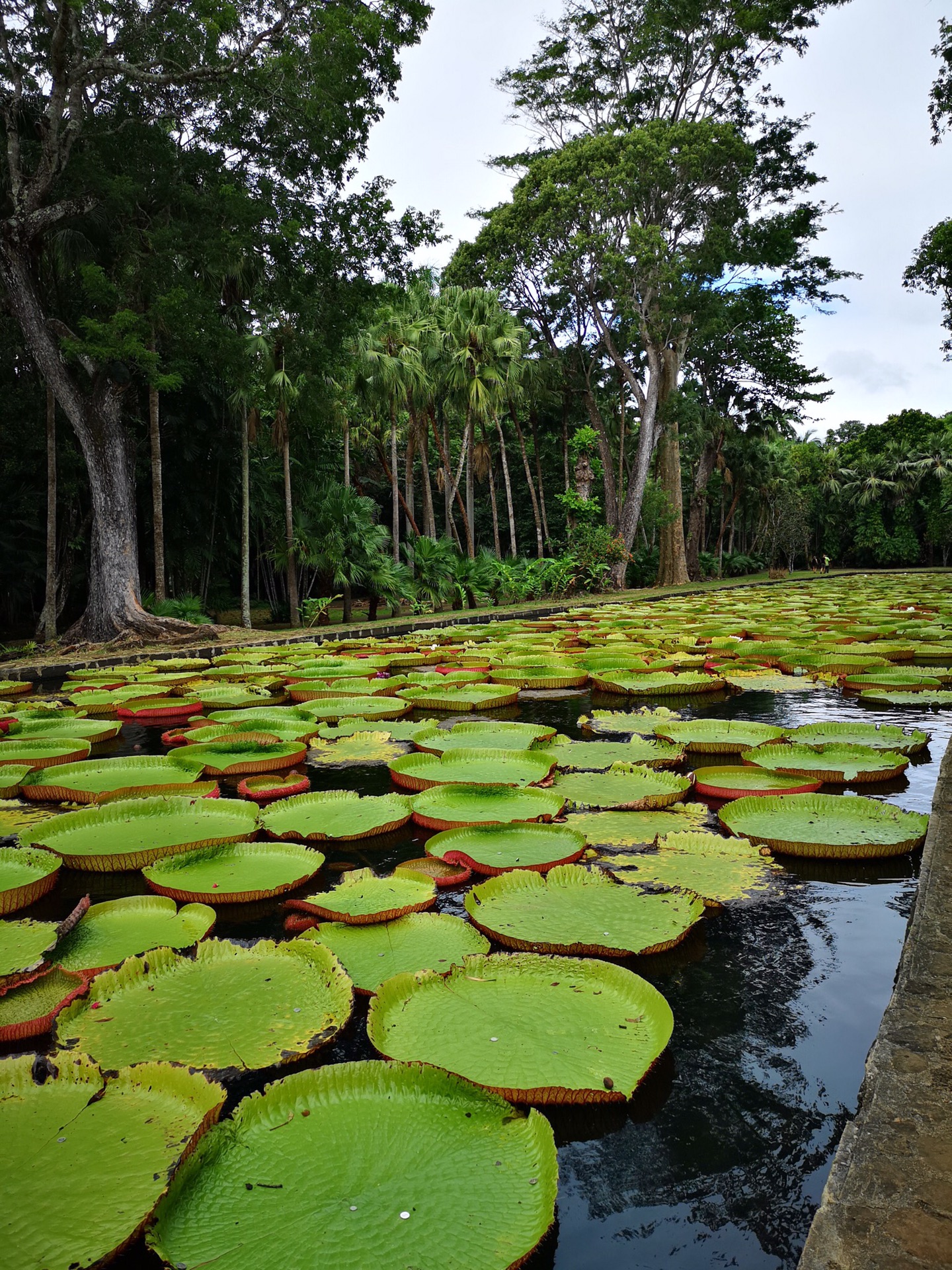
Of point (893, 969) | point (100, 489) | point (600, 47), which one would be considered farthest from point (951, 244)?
point (893, 969)

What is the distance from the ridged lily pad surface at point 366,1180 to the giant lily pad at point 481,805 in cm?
101

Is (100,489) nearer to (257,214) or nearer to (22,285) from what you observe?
(22,285)

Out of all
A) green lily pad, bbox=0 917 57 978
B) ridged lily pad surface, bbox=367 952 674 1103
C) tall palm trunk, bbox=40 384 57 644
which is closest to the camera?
ridged lily pad surface, bbox=367 952 674 1103

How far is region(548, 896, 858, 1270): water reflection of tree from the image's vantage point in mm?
814

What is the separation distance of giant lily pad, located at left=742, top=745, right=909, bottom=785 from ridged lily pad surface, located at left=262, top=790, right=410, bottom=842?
115cm

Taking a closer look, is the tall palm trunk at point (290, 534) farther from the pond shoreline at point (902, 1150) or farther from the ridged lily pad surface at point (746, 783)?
the pond shoreline at point (902, 1150)

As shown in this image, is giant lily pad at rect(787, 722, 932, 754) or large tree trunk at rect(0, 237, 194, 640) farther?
large tree trunk at rect(0, 237, 194, 640)

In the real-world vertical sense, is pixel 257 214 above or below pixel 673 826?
above

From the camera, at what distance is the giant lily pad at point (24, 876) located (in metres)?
1.55

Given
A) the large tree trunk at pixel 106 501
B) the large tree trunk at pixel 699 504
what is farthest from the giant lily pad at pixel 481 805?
the large tree trunk at pixel 699 504

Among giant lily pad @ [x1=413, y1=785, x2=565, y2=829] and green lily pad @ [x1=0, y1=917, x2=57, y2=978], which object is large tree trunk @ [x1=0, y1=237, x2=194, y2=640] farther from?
green lily pad @ [x1=0, y1=917, x2=57, y2=978]

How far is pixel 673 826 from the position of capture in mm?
1908

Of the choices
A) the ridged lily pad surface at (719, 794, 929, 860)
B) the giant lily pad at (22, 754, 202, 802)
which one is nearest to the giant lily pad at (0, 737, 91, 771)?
the giant lily pad at (22, 754, 202, 802)

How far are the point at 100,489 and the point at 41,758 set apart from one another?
22.1 feet
